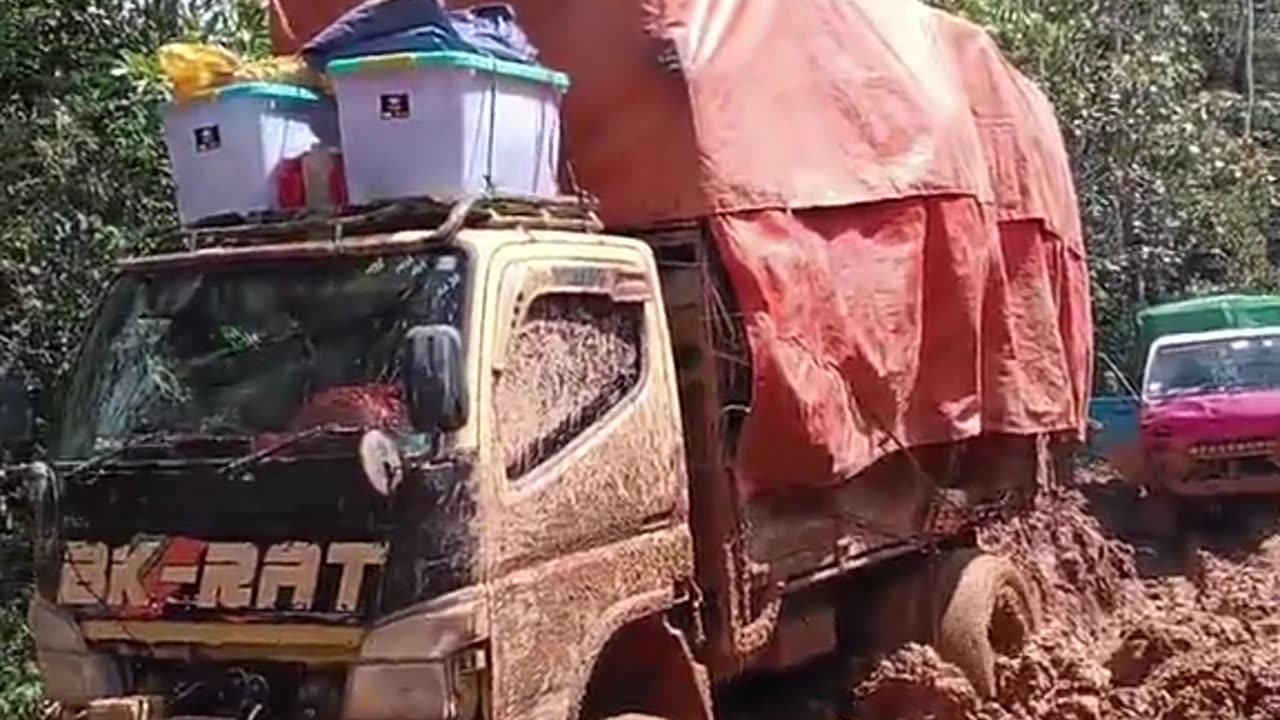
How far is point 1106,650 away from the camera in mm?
9344

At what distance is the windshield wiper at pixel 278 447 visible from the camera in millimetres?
4863

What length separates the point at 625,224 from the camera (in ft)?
20.4

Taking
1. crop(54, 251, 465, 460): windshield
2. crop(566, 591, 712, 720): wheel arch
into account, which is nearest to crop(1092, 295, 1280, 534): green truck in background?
crop(566, 591, 712, 720): wheel arch

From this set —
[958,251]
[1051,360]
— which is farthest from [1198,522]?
[958,251]

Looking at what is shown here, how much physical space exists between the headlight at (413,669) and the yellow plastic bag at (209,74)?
193 centimetres

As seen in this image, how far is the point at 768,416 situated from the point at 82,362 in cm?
215

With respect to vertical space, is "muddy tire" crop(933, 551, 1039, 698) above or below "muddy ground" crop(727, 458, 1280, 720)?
above

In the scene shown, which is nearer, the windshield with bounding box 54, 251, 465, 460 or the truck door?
the truck door

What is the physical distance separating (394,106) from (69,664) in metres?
1.76

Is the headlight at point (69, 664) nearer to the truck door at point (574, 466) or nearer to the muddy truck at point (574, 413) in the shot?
the muddy truck at point (574, 413)

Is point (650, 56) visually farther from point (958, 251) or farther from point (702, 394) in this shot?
point (958, 251)

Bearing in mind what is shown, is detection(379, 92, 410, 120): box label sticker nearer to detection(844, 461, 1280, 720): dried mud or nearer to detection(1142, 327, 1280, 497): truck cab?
detection(844, 461, 1280, 720): dried mud

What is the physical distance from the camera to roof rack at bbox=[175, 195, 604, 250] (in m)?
5.29

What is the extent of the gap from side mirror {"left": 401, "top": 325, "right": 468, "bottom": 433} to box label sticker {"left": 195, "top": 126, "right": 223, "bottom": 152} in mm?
1514
